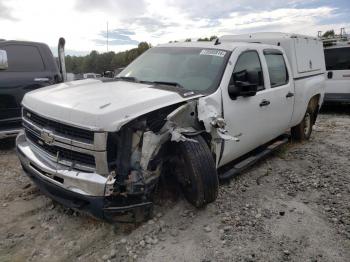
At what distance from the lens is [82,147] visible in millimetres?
3137

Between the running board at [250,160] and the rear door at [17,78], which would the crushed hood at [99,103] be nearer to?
the running board at [250,160]

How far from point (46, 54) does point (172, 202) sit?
13.2 feet

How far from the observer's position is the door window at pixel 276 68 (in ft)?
17.4

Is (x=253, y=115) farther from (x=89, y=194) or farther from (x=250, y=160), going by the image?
(x=89, y=194)

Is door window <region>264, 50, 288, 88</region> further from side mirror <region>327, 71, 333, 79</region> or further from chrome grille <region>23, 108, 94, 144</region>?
side mirror <region>327, 71, 333, 79</region>

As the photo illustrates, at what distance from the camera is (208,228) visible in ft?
11.7

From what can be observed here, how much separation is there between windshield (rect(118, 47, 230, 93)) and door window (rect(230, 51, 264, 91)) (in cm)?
19

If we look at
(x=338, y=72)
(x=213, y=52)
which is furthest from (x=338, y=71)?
(x=213, y=52)

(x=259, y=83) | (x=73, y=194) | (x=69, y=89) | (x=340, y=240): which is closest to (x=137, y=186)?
(x=73, y=194)

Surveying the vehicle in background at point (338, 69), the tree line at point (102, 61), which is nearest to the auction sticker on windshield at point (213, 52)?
the vehicle in background at point (338, 69)

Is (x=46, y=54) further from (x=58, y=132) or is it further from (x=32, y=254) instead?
(x=32, y=254)

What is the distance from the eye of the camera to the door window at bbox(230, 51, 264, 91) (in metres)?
4.40

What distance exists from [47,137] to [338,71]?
30.1 ft

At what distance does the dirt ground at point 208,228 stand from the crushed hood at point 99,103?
107cm
